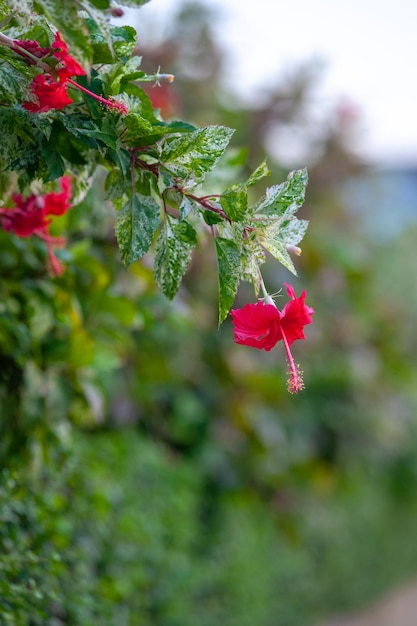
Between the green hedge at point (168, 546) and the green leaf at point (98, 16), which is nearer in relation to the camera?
the green leaf at point (98, 16)

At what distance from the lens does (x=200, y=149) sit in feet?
3.99

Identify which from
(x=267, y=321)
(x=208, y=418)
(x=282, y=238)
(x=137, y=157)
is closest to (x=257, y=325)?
A: (x=267, y=321)

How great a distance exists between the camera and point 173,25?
4.73m

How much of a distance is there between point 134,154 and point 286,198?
282 millimetres

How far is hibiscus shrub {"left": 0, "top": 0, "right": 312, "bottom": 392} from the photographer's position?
3.88 feet

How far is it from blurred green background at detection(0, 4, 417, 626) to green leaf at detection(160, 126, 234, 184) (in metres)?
0.74

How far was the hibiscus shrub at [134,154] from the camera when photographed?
1.18m

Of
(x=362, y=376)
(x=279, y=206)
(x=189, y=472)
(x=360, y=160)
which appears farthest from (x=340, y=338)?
(x=279, y=206)

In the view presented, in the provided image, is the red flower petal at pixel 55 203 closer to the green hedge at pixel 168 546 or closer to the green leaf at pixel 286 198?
the green leaf at pixel 286 198

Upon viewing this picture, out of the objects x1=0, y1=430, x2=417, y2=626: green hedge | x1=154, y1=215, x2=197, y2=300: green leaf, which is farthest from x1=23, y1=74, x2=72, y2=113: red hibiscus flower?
x1=0, y1=430, x2=417, y2=626: green hedge

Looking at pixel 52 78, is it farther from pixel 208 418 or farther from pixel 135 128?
pixel 208 418

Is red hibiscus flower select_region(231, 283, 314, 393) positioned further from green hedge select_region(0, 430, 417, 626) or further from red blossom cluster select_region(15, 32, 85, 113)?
green hedge select_region(0, 430, 417, 626)

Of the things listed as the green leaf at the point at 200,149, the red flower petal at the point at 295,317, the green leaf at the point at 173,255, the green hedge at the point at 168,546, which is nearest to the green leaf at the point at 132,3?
the green leaf at the point at 200,149

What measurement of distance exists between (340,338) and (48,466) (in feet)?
11.7
